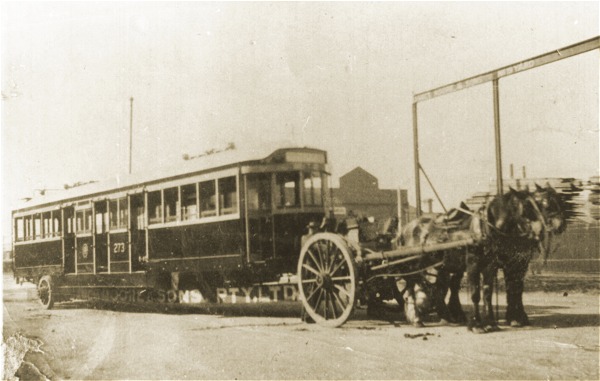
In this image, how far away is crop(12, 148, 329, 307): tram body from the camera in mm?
9750

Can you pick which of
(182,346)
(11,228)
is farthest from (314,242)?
(11,228)

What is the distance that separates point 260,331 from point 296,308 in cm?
380

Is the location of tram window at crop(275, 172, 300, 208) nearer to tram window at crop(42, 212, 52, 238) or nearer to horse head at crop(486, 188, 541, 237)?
horse head at crop(486, 188, 541, 237)

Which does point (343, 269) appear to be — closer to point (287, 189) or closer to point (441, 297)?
point (441, 297)

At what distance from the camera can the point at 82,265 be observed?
13375 mm

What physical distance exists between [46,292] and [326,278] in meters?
8.56

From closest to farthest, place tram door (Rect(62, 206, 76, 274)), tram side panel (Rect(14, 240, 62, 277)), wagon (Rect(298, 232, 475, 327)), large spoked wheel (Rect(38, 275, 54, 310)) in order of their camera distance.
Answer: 1. wagon (Rect(298, 232, 475, 327))
2. tram door (Rect(62, 206, 76, 274))
3. large spoked wheel (Rect(38, 275, 54, 310))
4. tram side panel (Rect(14, 240, 62, 277))

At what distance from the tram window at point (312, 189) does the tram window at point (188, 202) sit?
2156 mm

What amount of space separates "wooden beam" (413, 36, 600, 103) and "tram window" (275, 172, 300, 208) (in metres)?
2.42

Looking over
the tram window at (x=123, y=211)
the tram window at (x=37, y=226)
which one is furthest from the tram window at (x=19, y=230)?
the tram window at (x=123, y=211)

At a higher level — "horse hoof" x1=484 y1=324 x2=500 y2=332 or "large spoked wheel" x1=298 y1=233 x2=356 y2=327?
"large spoked wheel" x1=298 y1=233 x2=356 y2=327

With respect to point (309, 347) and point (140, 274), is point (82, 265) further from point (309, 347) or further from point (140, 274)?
point (309, 347)

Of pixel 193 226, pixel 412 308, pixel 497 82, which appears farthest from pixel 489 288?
pixel 193 226

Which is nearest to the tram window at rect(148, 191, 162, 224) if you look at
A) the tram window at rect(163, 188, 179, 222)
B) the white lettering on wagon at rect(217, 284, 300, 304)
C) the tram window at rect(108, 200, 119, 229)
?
the tram window at rect(163, 188, 179, 222)
